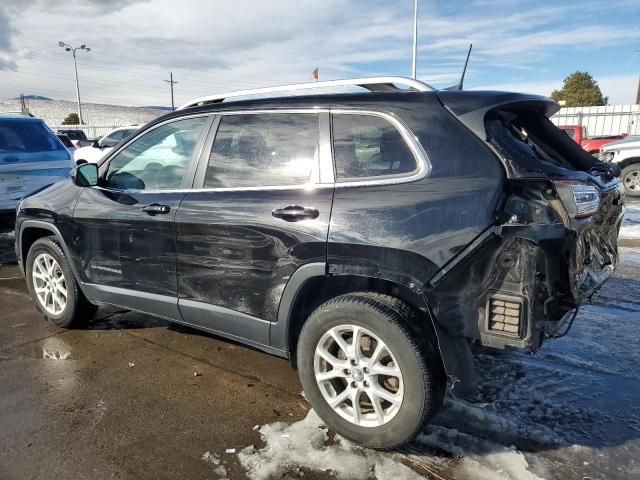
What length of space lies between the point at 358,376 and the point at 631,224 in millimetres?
7770

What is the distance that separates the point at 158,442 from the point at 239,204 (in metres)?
1.42

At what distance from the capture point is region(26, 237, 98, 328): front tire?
4.23 m

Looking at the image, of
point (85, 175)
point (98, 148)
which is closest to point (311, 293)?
point (85, 175)

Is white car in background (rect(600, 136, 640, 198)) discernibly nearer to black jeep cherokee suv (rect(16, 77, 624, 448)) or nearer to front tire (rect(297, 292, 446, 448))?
black jeep cherokee suv (rect(16, 77, 624, 448))

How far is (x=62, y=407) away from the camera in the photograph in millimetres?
3199

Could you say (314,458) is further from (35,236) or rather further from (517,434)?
Answer: (35,236)

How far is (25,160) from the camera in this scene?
23.6 feet

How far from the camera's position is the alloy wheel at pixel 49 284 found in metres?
4.34

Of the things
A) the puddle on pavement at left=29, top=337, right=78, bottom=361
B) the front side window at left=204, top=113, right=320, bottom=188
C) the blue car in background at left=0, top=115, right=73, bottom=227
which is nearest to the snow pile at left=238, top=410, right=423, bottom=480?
the front side window at left=204, top=113, right=320, bottom=188

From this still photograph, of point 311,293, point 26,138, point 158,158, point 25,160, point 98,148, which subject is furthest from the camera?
point 98,148

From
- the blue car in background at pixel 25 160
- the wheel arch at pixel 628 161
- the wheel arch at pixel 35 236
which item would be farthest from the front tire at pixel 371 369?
the wheel arch at pixel 628 161

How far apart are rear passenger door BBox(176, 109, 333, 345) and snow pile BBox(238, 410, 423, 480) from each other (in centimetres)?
58

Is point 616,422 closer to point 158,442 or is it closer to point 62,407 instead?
point 158,442

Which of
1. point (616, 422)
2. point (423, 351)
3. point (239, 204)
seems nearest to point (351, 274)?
point (423, 351)
